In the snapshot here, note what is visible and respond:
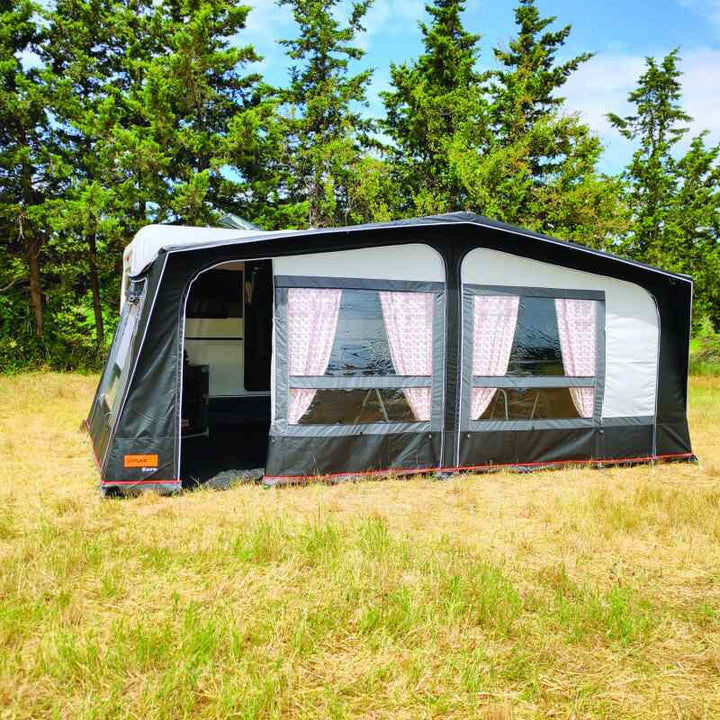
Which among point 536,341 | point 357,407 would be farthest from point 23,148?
point 536,341

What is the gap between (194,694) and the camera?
6.39 ft

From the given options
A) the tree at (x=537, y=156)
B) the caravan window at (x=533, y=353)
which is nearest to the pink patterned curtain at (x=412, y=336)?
the caravan window at (x=533, y=353)

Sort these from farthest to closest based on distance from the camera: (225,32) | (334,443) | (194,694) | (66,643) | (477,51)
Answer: (477,51), (225,32), (334,443), (66,643), (194,694)

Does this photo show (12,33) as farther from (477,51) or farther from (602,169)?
(602,169)

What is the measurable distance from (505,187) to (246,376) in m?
10.3

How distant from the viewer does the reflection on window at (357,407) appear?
439 cm

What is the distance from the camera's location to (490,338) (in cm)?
477

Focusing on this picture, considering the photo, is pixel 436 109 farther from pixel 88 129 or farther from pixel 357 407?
pixel 357 407

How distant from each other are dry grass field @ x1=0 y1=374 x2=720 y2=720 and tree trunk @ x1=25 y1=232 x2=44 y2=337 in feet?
28.8

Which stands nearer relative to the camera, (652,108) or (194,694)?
(194,694)

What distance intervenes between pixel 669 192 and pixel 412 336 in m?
15.9

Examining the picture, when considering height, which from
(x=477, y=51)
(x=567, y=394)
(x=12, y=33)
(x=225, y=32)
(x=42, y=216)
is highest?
(x=477, y=51)

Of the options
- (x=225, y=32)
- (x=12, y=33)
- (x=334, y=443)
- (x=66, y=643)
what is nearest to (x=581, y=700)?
(x=66, y=643)

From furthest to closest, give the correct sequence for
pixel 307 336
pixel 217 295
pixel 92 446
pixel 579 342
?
1. pixel 217 295
2. pixel 92 446
3. pixel 579 342
4. pixel 307 336
